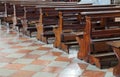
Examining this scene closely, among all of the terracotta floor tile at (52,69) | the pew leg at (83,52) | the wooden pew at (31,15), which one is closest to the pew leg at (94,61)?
the pew leg at (83,52)

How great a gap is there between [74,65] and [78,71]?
0.26m

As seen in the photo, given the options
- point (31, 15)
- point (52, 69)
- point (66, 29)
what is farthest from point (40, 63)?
point (31, 15)

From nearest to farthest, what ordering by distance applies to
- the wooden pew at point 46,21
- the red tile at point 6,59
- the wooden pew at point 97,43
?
the wooden pew at point 97,43 < the red tile at point 6,59 < the wooden pew at point 46,21

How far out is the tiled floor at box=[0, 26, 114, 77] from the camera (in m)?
3.15

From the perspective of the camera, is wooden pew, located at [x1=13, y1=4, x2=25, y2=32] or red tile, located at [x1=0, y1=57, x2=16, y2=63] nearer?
red tile, located at [x1=0, y1=57, x2=16, y2=63]

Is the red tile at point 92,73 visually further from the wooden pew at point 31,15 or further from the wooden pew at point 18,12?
the wooden pew at point 18,12

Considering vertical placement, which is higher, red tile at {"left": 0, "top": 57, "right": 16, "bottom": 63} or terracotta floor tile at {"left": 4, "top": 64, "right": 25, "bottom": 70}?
red tile at {"left": 0, "top": 57, "right": 16, "bottom": 63}

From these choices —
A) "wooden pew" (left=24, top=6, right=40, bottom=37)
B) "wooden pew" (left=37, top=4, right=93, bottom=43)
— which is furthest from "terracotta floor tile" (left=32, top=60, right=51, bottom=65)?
"wooden pew" (left=24, top=6, right=40, bottom=37)

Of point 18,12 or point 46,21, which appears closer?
point 46,21

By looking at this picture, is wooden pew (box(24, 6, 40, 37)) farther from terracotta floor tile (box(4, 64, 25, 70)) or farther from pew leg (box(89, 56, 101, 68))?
pew leg (box(89, 56, 101, 68))

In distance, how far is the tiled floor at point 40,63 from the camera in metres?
3.15

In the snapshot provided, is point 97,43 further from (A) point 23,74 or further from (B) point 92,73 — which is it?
(A) point 23,74

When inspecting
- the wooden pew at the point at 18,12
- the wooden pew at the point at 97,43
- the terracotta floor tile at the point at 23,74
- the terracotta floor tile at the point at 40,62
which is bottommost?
the terracotta floor tile at the point at 23,74

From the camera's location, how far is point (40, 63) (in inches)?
142
